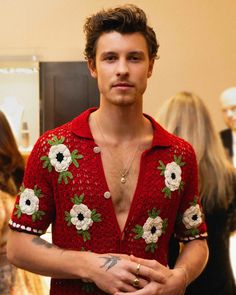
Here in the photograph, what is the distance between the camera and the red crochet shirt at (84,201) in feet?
4.69

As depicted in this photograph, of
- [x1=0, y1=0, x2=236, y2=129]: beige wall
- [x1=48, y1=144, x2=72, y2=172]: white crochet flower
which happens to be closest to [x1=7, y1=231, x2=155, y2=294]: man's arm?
[x1=48, y1=144, x2=72, y2=172]: white crochet flower

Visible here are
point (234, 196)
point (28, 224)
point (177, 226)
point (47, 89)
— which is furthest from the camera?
point (47, 89)

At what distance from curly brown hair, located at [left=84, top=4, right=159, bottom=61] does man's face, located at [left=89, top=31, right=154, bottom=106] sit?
0.06ft

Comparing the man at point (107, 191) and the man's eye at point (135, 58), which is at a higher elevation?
the man's eye at point (135, 58)

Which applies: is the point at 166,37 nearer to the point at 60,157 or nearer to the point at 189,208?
the point at 189,208

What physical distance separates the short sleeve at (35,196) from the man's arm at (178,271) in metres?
0.30

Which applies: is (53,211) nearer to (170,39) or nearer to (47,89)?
(47,89)

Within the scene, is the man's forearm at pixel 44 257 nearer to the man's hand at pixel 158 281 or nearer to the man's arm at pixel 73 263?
the man's arm at pixel 73 263

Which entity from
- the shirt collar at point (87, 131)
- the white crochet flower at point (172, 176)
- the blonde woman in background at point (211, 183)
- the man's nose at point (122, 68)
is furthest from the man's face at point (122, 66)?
the blonde woman in background at point (211, 183)

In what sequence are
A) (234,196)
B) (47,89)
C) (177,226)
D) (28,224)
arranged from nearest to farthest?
(28,224), (177,226), (234,196), (47,89)

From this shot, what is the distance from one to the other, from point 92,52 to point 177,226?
1.98 ft

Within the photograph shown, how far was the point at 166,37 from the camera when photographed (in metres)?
4.99

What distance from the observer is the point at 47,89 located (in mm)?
4840

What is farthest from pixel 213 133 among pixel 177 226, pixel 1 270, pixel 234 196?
pixel 1 270
